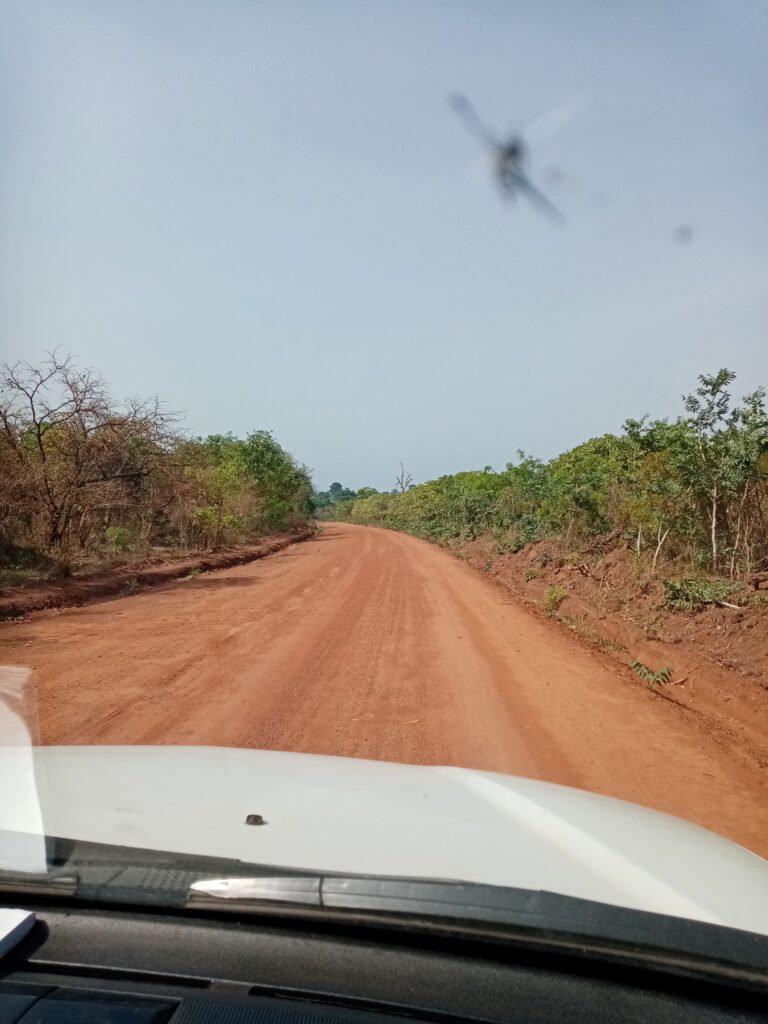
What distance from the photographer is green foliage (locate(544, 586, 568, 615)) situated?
41.9 ft

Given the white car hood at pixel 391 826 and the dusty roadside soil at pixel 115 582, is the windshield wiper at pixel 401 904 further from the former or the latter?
the dusty roadside soil at pixel 115 582

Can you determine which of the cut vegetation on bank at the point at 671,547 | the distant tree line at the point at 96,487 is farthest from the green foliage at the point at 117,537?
the cut vegetation on bank at the point at 671,547

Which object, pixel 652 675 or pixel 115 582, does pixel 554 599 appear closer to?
pixel 652 675

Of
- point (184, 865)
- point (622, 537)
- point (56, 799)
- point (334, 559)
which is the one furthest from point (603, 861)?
point (334, 559)

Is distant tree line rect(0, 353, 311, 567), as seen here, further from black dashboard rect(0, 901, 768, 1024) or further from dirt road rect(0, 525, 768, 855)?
black dashboard rect(0, 901, 768, 1024)

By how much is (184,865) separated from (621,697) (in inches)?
229

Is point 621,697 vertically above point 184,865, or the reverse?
point 184,865

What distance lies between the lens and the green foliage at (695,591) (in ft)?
30.5

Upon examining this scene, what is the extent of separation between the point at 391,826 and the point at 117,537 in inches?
611

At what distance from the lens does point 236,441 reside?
3412 centimetres

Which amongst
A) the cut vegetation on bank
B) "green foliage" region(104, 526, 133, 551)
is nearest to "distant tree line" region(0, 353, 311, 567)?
"green foliage" region(104, 526, 133, 551)

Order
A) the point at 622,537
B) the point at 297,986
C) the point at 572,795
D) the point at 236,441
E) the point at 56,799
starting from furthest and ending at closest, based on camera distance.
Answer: the point at 236,441, the point at 622,537, the point at 572,795, the point at 56,799, the point at 297,986

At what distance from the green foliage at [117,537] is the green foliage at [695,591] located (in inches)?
469

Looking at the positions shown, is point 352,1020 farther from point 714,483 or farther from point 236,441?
point 236,441
